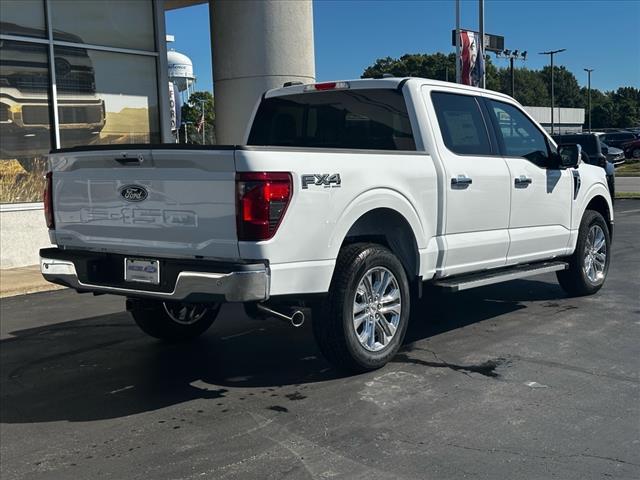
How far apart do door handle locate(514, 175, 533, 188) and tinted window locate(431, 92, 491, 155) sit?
0.40 meters

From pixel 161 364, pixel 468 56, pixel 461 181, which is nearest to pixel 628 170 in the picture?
pixel 468 56

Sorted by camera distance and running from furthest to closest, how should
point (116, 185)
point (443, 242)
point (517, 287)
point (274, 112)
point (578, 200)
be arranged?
point (517, 287) < point (578, 200) < point (274, 112) < point (443, 242) < point (116, 185)

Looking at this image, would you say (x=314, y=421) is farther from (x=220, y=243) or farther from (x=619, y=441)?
(x=619, y=441)

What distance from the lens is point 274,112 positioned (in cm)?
663

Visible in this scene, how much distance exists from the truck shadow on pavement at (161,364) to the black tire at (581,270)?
0.73ft

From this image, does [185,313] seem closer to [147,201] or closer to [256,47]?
[147,201]

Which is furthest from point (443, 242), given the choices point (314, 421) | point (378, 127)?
point (314, 421)

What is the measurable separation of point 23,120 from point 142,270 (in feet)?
26.3

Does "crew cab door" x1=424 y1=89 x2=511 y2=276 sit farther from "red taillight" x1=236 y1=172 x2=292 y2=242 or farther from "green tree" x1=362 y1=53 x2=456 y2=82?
"green tree" x1=362 y1=53 x2=456 y2=82

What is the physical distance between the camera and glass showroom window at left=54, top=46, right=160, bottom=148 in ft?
40.2

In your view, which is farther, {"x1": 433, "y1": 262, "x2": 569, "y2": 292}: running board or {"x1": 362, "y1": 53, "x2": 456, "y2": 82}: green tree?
{"x1": 362, "y1": 53, "x2": 456, "y2": 82}: green tree

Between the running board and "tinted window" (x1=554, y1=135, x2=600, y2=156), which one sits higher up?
"tinted window" (x1=554, y1=135, x2=600, y2=156)

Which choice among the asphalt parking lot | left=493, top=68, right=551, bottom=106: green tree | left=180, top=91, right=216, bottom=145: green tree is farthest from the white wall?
left=493, top=68, right=551, bottom=106: green tree

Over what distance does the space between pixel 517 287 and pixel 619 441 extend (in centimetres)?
471
